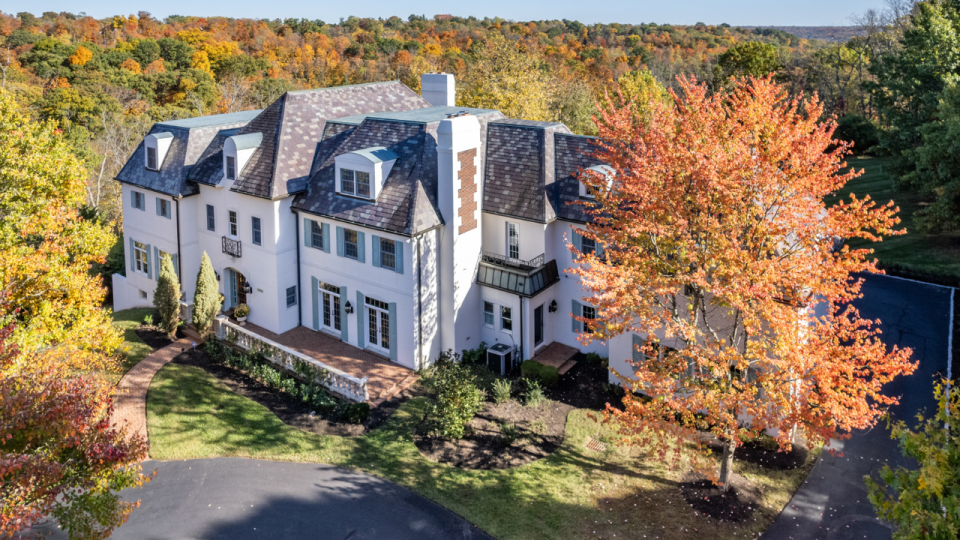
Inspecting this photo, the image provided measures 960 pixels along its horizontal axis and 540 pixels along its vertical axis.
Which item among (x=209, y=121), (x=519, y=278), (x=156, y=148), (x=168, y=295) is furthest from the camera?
(x=209, y=121)

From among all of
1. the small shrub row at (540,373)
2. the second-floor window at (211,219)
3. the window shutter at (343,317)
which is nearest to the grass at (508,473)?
the small shrub row at (540,373)

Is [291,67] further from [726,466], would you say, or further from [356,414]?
[726,466]

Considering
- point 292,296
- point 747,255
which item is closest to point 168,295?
point 292,296

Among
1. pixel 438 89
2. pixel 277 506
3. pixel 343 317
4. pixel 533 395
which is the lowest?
pixel 277 506

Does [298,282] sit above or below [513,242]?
below

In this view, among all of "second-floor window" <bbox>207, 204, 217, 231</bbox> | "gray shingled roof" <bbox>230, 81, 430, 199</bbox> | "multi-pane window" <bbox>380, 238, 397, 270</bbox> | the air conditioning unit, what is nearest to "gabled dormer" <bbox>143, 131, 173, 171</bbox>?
"second-floor window" <bbox>207, 204, 217, 231</bbox>

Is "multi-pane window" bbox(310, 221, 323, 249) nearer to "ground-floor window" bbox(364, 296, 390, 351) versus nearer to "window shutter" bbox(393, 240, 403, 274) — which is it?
"ground-floor window" bbox(364, 296, 390, 351)

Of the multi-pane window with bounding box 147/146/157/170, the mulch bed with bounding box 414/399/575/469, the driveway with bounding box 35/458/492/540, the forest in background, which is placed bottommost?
the driveway with bounding box 35/458/492/540

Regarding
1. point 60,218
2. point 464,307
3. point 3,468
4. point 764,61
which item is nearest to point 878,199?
point 764,61
